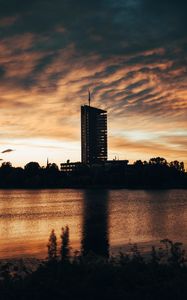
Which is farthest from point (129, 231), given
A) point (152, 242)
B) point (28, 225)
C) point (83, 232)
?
point (28, 225)

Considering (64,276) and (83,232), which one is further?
(83,232)

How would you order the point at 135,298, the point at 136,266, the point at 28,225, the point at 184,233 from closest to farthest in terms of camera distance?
the point at 135,298 < the point at 136,266 < the point at 184,233 < the point at 28,225

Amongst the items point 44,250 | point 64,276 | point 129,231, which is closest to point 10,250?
point 44,250

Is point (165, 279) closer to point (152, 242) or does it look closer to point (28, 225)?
point (152, 242)

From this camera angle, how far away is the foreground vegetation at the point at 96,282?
15984mm

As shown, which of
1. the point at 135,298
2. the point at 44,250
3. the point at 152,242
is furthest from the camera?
the point at 152,242

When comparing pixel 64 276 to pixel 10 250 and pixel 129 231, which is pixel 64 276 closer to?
pixel 10 250

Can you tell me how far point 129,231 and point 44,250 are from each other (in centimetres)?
2294

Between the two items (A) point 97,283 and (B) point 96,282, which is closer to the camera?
(A) point 97,283

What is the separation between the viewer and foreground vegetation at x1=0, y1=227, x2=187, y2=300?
52.4 feet

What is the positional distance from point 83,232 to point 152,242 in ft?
47.6

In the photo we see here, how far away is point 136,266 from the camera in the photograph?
19.6m

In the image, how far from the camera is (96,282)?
56.8ft

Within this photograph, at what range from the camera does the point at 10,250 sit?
142 feet
